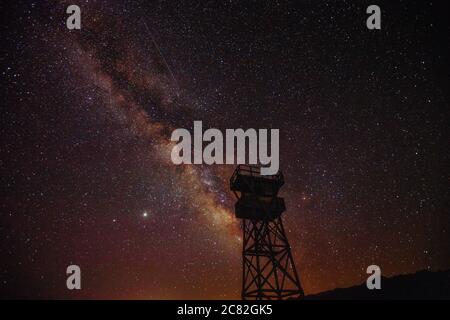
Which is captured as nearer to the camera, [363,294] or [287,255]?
[363,294]

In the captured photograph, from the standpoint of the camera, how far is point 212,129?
49.4ft

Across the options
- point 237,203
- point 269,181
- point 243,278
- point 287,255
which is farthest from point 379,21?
point 243,278

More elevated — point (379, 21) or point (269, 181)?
point (379, 21)

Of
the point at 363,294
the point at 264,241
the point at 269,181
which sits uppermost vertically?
the point at 269,181
